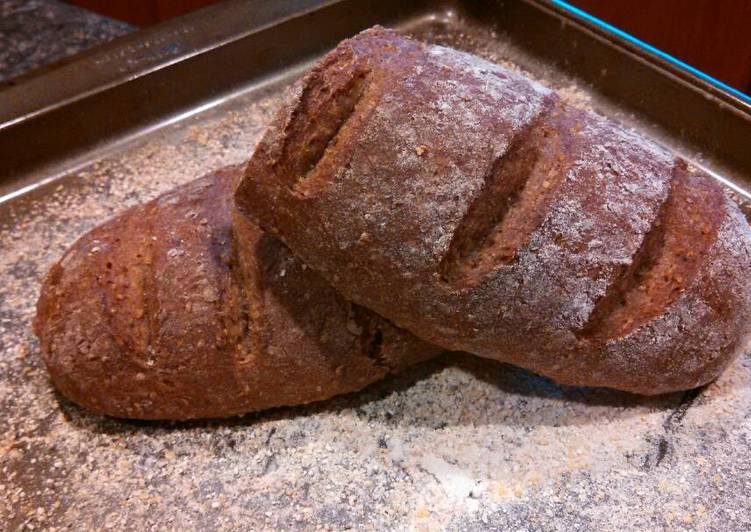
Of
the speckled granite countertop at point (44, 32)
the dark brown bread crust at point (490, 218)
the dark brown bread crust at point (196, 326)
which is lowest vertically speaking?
the speckled granite countertop at point (44, 32)

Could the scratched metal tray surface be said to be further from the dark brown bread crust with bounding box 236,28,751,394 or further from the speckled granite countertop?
the speckled granite countertop

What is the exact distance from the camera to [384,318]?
1439 millimetres

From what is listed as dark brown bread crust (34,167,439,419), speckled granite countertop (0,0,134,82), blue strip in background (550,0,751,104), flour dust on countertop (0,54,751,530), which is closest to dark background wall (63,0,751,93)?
blue strip in background (550,0,751,104)

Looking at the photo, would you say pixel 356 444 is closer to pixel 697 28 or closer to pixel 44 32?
pixel 697 28

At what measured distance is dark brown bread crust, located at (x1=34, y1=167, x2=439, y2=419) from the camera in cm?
139

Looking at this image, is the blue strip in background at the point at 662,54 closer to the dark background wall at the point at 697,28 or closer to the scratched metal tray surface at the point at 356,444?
the scratched metal tray surface at the point at 356,444

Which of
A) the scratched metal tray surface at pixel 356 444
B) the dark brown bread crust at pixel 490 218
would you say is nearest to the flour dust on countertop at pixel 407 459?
the scratched metal tray surface at pixel 356 444

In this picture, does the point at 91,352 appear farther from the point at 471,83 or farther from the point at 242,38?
the point at 242,38

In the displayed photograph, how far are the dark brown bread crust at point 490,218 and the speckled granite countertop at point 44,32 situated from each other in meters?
1.92

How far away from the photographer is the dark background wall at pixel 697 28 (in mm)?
2326

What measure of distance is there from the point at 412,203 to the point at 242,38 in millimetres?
1275

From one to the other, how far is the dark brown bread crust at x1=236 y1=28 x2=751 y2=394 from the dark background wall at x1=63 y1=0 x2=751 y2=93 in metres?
1.25

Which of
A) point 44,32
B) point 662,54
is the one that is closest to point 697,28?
point 662,54

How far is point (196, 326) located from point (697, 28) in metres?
1.95
